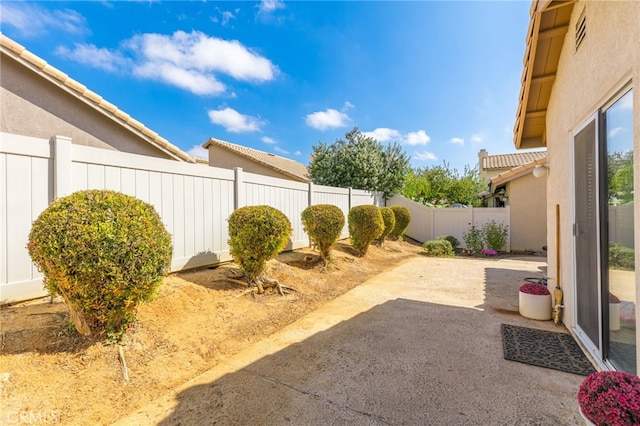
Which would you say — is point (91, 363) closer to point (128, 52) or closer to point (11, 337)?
point (11, 337)

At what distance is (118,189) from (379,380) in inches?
183

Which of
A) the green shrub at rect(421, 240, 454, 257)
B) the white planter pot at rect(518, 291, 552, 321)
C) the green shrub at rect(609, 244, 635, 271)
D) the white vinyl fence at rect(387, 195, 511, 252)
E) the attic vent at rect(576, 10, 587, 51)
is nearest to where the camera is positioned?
the green shrub at rect(609, 244, 635, 271)

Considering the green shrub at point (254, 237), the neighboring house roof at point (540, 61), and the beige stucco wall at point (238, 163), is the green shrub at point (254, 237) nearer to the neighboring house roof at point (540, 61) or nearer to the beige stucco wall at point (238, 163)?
the neighboring house roof at point (540, 61)

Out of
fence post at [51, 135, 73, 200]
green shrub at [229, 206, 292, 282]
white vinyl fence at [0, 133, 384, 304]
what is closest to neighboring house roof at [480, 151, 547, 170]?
white vinyl fence at [0, 133, 384, 304]

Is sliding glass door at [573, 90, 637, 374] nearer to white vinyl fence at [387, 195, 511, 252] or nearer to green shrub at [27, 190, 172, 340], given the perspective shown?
green shrub at [27, 190, 172, 340]

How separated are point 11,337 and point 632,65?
20.2 ft

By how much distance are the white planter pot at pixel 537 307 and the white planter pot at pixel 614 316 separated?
1896 mm

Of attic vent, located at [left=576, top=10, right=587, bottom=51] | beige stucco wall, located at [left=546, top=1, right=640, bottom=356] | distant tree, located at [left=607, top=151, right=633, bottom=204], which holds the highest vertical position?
attic vent, located at [left=576, top=10, right=587, bottom=51]

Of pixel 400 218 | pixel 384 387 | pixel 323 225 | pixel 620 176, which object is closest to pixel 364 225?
pixel 323 225

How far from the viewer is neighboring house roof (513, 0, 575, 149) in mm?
3789

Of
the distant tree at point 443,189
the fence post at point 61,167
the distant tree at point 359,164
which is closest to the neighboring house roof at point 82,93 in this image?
the fence post at point 61,167

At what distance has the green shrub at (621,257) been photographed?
94.5 inches

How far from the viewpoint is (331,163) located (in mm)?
14727

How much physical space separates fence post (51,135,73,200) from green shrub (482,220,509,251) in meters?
13.6
